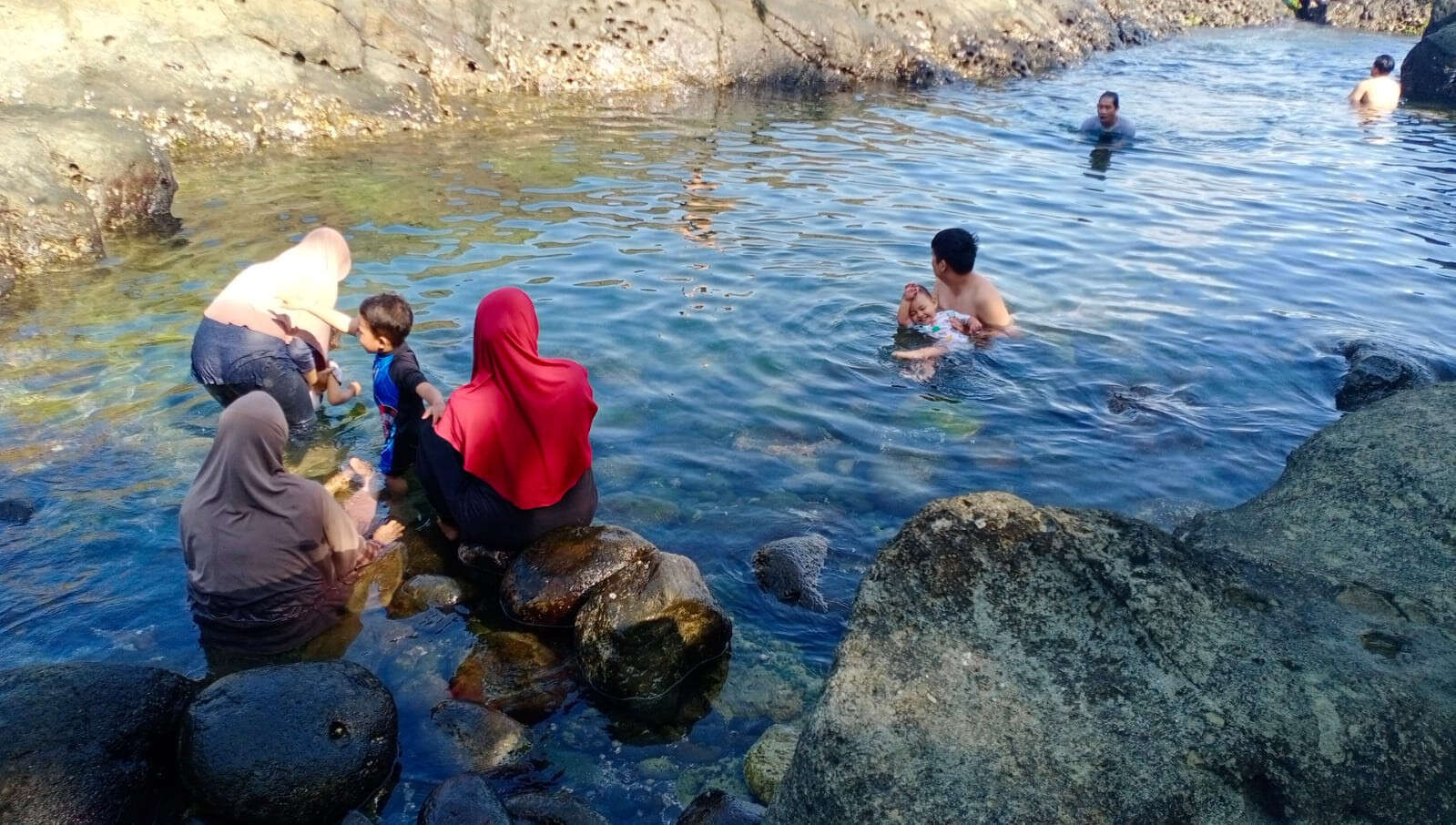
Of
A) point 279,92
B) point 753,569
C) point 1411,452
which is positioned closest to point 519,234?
point 279,92

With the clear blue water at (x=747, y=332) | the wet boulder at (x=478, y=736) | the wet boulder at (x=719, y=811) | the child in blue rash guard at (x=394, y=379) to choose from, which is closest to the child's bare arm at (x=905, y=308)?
the clear blue water at (x=747, y=332)

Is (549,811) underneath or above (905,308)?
underneath

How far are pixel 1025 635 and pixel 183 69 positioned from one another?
577 inches

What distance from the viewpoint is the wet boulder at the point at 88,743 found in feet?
11.9

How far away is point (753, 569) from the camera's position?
5816 millimetres

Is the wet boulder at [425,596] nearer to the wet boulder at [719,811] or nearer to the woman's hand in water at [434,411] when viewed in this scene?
the woman's hand in water at [434,411]

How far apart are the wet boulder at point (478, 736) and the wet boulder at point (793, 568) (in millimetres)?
1705

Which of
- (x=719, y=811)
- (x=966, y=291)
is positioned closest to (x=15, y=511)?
(x=719, y=811)

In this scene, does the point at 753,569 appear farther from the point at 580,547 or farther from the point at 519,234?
the point at 519,234

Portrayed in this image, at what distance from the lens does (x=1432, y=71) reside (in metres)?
21.5

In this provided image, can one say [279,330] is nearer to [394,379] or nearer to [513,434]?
[394,379]

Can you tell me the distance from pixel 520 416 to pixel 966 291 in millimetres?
5134

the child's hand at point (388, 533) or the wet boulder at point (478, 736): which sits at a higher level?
the child's hand at point (388, 533)

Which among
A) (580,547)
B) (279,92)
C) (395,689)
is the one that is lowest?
(395,689)
